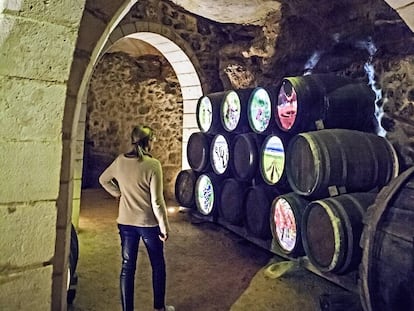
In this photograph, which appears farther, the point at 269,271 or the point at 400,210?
the point at 269,271

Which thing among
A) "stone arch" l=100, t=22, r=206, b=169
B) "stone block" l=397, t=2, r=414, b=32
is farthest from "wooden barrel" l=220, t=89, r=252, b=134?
"stone block" l=397, t=2, r=414, b=32

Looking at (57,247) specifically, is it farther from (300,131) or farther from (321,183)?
(300,131)

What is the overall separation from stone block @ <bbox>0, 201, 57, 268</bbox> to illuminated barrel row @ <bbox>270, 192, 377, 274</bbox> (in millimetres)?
2006

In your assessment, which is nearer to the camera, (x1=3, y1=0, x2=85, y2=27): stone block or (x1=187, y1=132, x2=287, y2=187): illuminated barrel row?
(x1=3, y1=0, x2=85, y2=27): stone block

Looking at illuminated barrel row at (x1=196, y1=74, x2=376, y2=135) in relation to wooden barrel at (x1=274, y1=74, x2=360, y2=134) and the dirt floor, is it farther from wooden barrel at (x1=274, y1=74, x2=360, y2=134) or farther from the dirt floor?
the dirt floor

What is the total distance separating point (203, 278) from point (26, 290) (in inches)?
86.8

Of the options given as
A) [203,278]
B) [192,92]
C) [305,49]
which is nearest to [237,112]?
[305,49]

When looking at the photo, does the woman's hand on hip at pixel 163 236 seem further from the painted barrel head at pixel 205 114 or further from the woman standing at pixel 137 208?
the painted barrel head at pixel 205 114

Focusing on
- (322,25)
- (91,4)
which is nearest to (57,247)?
(91,4)

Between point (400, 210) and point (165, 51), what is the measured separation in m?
4.32

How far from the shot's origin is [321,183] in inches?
113

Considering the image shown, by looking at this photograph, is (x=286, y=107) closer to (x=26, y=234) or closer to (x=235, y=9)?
(x=235, y=9)

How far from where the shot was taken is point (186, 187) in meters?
5.20

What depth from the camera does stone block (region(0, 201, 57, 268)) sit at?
Result: 3.74 ft
